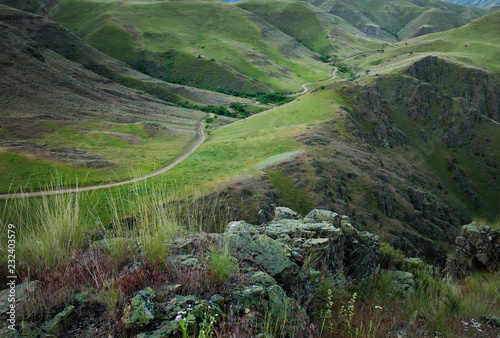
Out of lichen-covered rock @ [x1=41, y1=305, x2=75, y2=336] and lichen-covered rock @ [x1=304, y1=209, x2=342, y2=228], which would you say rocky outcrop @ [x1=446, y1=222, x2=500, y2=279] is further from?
lichen-covered rock @ [x1=41, y1=305, x2=75, y2=336]

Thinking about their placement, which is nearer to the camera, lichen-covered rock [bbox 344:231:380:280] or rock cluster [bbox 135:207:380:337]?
rock cluster [bbox 135:207:380:337]

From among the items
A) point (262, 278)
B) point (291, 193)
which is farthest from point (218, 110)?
point (262, 278)

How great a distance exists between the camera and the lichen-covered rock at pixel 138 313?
11.3ft

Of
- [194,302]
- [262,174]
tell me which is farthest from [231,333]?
[262,174]

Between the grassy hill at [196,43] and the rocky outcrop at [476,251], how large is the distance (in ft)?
384

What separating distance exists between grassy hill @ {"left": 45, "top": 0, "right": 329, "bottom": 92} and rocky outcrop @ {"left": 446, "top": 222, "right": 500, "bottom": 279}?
Result: 117 metres

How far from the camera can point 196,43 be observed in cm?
15225

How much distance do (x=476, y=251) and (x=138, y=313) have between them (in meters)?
16.7

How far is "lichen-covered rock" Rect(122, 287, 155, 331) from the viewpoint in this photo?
3.45m

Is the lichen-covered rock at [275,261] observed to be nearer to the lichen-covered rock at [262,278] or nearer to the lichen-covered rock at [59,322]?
the lichen-covered rock at [262,278]

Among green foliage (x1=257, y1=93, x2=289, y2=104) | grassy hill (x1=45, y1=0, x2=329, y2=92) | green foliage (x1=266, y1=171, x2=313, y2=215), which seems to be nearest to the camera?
green foliage (x1=266, y1=171, x2=313, y2=215)

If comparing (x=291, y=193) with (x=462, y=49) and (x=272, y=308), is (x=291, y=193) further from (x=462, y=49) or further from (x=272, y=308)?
(x=462, y=49)

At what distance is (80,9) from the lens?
163 m

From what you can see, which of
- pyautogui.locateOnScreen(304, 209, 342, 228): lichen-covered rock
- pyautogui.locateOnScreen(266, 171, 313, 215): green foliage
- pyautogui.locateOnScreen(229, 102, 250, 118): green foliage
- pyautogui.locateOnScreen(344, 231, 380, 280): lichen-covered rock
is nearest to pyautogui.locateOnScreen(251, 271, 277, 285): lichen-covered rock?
pyautogui.locateOnScreen(344, 231, 380, 280): lichen-covered rock
